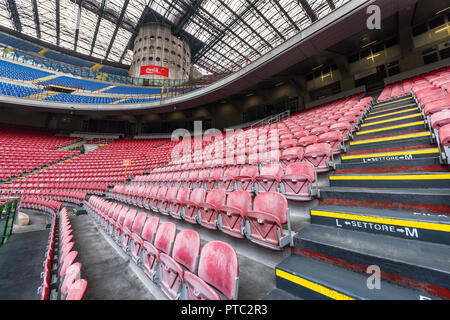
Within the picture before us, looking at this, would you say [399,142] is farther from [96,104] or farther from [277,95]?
[96,104]

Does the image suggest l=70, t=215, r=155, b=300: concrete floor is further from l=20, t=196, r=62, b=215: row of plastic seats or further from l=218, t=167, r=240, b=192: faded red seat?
l=20, t=196, r=62, b=215: row of plastic seats

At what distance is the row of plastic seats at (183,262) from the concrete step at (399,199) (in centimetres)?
129

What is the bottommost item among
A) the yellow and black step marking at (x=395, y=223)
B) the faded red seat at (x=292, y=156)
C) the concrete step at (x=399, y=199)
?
the yellow and black step marking at (x=395, y=223)

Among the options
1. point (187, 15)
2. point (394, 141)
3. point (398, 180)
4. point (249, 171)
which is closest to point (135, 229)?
point (249, 171)

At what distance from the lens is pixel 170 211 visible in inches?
109

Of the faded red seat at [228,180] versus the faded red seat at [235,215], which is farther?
the faded red seat at [228,180]

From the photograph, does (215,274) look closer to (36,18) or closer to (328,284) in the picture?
(328,284)

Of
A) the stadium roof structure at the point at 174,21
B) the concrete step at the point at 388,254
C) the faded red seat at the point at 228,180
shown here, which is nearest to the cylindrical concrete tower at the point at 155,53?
the stadium roof structure at the point at 174,21

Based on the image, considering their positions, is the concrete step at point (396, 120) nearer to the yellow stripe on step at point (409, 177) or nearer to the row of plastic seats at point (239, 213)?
the yellow stripe on step at point (409, 177)

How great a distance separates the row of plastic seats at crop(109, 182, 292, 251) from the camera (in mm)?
1468

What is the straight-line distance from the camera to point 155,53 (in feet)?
55.4

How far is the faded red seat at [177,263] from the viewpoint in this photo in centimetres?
129

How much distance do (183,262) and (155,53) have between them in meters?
19.4

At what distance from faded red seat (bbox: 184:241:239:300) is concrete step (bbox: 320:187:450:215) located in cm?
127
